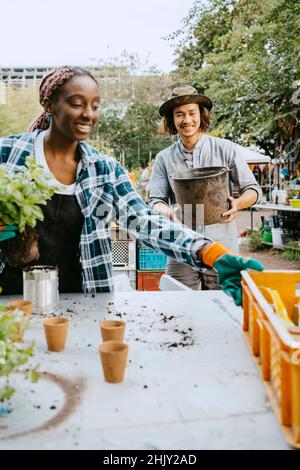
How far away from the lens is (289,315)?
6.08ft

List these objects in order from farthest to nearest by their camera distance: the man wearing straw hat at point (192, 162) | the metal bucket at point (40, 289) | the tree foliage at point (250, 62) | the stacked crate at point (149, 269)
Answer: the tree foliage at point (250, 62) → the stacked crate at point (149, 269) → the man wearing straw hat at point (192, 162) → the metal bucket at point (40, 289)

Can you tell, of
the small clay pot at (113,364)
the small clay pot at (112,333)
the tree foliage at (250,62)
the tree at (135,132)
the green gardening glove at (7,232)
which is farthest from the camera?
the tree at (135,132)

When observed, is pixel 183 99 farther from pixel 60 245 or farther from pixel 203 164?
pixel 60 245

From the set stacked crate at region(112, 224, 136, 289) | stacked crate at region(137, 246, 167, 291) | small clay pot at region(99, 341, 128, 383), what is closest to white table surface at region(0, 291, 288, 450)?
small clay pot at region(99, 341, 128, 383)

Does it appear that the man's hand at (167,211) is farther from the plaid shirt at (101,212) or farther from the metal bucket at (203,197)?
the plaid shirt at (101,212)

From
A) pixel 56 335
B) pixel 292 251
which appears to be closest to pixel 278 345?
pixel 56 335

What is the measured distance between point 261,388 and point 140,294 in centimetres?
108

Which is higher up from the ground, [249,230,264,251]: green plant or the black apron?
the black apron

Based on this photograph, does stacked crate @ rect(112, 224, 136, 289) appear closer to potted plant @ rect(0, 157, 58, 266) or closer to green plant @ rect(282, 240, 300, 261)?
potted plant @ rect(0, 157, 58, 266)

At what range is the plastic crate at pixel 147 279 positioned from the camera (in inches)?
187

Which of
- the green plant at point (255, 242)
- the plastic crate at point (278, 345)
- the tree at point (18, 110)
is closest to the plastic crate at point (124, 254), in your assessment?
the plastic crate at point (278, 345)

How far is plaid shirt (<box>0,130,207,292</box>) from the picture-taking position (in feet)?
7.28

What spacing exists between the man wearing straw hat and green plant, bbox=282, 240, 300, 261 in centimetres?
579
